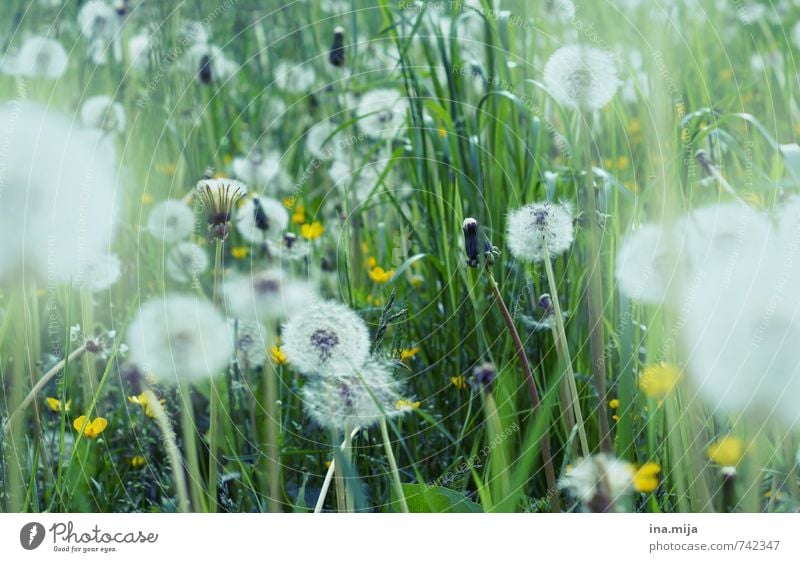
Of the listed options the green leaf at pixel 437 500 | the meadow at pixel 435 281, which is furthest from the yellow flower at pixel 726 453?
the green leaf at pixel 437 500

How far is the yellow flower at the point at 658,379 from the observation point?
2.37 feet

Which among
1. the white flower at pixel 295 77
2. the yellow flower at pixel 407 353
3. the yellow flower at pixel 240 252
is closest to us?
the yellow flower at pixel 407 353

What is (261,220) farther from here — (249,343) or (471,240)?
(471,240)

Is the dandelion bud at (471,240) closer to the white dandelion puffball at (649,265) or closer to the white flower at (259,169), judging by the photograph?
the white dandelion puffball at (649,265)

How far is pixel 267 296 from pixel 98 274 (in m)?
0.16

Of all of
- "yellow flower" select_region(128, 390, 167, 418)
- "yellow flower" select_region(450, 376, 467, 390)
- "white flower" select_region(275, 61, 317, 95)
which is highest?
"white flower" select_region(275, 61, 317, 95)

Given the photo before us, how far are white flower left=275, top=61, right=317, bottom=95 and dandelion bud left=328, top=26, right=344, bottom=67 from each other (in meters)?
0.10

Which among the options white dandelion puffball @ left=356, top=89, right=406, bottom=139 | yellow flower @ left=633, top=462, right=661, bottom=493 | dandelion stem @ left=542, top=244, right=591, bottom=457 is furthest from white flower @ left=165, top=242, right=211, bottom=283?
yellow flower @ left=633, top=462, right=661, bottom=493

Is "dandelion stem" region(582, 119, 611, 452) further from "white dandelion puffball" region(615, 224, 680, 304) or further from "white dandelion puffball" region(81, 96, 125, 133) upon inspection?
"white dandelion puffball" region(81, 96, 125, 133)

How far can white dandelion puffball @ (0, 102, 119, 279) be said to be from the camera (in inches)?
31.1

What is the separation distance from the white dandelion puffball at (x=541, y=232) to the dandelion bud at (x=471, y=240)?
9 centimetres

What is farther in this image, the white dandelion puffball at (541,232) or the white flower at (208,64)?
the white flower at (208,64)
